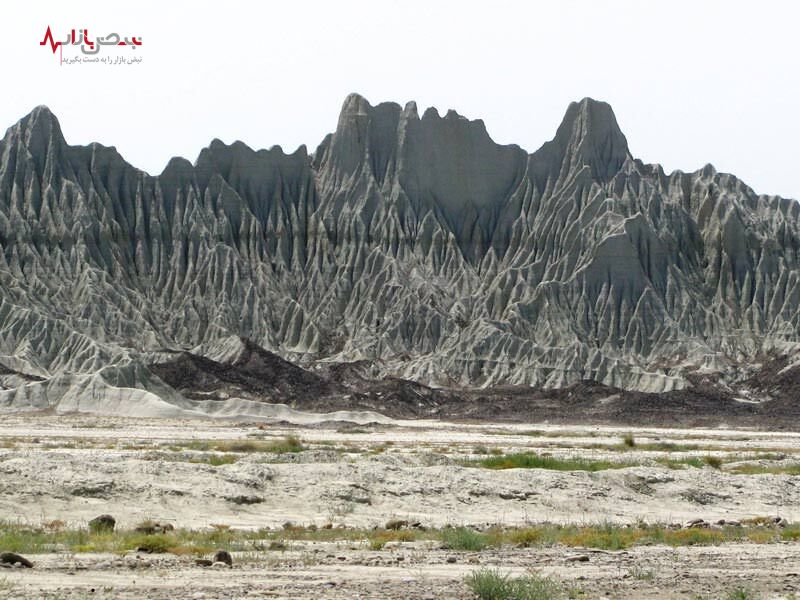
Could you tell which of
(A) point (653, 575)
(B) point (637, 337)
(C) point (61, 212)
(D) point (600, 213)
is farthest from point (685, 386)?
(A) point (653, 575)

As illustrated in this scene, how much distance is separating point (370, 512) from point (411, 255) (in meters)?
99.2

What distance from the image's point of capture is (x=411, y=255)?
414 feet

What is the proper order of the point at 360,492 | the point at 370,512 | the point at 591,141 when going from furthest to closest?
the point at 591,141, the point at 360,492, the point at 370,512

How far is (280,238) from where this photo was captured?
417ft

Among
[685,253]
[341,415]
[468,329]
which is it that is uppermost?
[685,253]

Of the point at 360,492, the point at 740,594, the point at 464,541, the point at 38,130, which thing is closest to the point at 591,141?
the point at 38,130

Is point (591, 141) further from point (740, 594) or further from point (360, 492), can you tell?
point (740, 594)

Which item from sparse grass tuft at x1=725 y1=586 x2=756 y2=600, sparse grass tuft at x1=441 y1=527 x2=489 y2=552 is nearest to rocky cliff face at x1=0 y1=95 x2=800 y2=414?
sparse grass tuft at x1=441 y1=527 x2=489 y2=552

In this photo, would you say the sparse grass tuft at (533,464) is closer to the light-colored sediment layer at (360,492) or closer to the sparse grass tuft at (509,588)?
the light-colored sediment layer at (360,492)

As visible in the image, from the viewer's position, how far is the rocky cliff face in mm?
110688

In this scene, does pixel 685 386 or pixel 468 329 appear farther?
pixel 468 329

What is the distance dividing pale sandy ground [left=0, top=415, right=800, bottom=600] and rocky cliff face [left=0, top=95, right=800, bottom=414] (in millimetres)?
62499

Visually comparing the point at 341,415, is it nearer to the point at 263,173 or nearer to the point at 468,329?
the point at 468,329

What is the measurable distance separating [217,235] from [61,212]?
14.8 meters
